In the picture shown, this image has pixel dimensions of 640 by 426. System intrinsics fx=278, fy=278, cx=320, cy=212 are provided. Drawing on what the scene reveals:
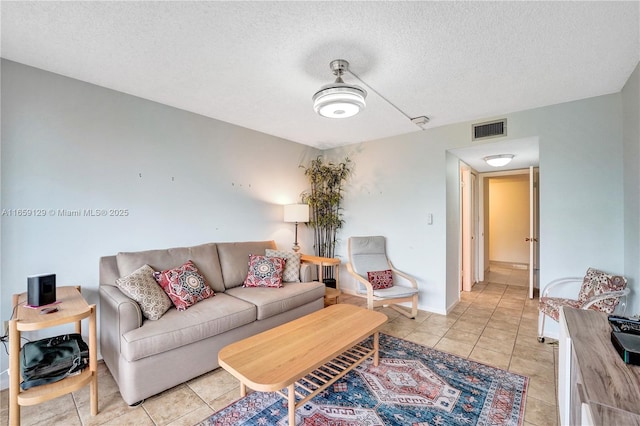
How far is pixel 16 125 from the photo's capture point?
213cm

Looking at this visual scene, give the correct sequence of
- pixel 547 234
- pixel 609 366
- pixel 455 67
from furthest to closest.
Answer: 1. pixel 547 234
2. pixel 455 67
3. pixel 609 366

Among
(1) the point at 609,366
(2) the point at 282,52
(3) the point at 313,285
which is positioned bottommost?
(3) the point at 313,285

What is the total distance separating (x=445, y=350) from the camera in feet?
8.75

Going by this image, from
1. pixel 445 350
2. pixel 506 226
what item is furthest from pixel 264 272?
pixel 506 226

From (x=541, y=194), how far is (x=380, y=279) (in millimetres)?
2058

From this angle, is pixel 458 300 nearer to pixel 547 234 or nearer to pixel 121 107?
pixel 547 234

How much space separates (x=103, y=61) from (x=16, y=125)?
2.72 ft

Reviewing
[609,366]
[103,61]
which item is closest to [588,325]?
[609,366]

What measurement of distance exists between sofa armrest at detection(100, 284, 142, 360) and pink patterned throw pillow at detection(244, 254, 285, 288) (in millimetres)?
1189

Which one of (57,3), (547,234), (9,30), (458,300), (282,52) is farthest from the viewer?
(458,300)

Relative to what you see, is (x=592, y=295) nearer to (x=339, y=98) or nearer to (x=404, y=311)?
(x=404, y=311)

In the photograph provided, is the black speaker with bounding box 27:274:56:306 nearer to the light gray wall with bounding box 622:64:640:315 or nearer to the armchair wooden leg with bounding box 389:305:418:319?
the armchair wooden leg with bounding box 389:305:418:319

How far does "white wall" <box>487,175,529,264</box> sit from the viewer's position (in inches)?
283

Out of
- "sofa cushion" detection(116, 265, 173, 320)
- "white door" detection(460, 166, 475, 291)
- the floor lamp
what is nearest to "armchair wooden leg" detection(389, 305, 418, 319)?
"white door" detection(460, 166, 475, 291)
